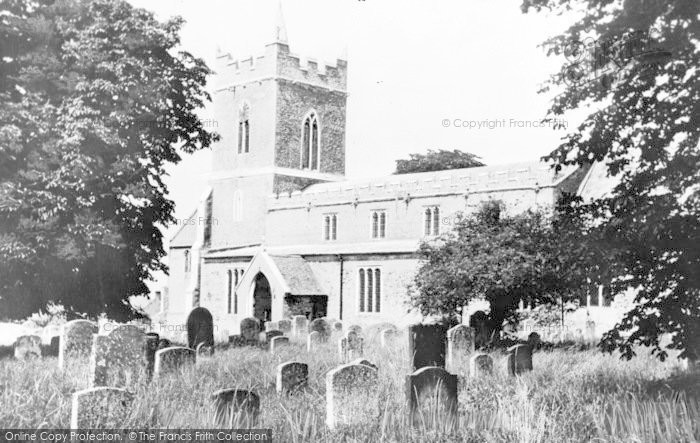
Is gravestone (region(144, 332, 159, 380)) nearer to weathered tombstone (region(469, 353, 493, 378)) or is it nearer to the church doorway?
weathered tombstone (region(469, 353, 493, 378))

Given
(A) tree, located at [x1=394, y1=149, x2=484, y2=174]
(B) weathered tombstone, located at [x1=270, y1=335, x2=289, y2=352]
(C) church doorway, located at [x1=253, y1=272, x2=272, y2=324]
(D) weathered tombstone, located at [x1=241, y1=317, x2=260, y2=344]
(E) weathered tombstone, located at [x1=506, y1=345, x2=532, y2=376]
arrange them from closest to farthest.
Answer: (E) weathered tombstone, located at [x1=506, y1=345, x2=532, y2=376], (B) weathered tombstone, located at [x1=270, y1=335, x2=289, y2=352], (D) weathered tombstone, located at [x1=241, y1=317, x2=260, y2=344], (C) church doorway, located at [x1=253, y1=272, x2=272, y2=324], (A) tree, located at [x1=394, y1=149, x2=484, y2=174]

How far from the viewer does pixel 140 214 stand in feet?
61.8

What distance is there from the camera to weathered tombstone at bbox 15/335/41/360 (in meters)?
16.0

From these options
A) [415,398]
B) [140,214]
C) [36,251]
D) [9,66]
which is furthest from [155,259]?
[415,398]

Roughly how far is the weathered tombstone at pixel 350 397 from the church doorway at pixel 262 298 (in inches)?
1140

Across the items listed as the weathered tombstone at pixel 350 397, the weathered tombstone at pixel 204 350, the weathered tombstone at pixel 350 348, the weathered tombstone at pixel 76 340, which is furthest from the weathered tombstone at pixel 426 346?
the weathered tombstone at pixel 204 350

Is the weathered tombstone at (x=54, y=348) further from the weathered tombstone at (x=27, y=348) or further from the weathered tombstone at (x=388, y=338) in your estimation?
the weathered tombstone at (x=388, y=338)

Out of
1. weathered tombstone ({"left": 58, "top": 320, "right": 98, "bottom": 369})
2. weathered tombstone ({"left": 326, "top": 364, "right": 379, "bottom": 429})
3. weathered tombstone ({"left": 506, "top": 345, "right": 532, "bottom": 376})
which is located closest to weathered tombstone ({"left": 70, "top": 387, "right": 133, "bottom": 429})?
weathered tombstone ({"left": 326, "top": 364, "right": 379, "bottom": 429})

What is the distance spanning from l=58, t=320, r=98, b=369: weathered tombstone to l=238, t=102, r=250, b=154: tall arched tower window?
3166 cm

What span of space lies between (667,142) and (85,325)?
948cm

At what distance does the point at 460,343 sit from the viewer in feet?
55.6

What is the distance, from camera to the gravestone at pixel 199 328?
57.2 feet

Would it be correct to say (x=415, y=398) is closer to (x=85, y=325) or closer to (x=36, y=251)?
(x=85, y=325)

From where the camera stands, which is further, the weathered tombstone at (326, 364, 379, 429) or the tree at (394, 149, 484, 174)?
the tree at (394, 149, 484, 174)
